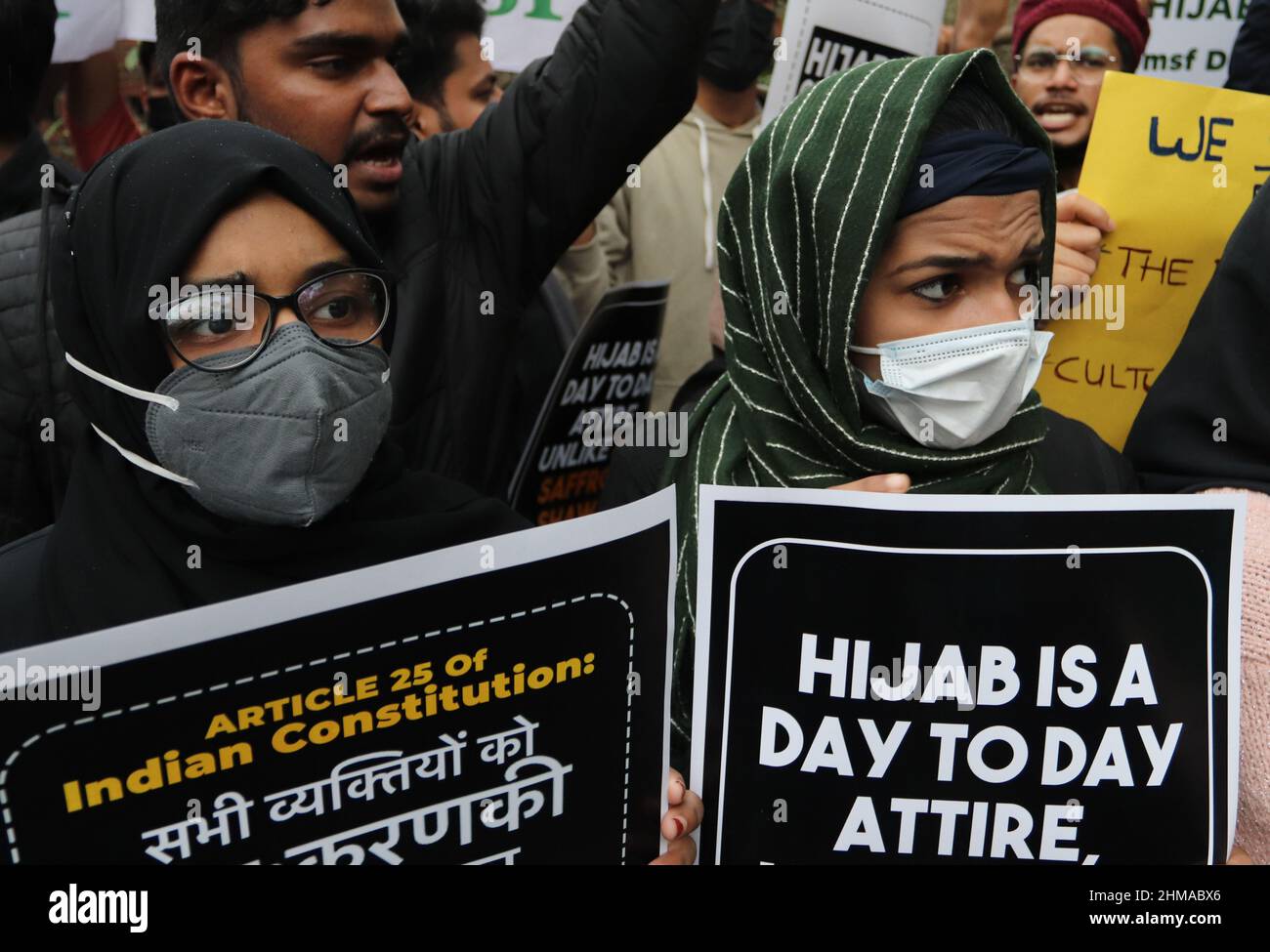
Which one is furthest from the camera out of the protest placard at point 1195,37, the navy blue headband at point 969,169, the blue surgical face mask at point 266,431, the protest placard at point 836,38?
the protest placard at point 1195,37

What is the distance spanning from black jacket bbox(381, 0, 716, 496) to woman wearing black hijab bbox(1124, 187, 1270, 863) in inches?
42.4

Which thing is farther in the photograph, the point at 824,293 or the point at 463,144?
the point at 463,144

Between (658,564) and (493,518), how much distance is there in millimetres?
551

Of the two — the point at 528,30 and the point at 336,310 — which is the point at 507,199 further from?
the point at 528,30

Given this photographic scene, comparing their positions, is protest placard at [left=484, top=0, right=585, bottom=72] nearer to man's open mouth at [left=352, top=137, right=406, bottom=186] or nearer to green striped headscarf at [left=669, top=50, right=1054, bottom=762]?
man's open mouth at [left=352, top=137, right=406, bottom=186]

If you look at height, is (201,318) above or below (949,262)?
below

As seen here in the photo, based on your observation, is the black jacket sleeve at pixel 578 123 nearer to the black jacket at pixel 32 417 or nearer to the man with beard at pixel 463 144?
the man with beard at pixel 463 144

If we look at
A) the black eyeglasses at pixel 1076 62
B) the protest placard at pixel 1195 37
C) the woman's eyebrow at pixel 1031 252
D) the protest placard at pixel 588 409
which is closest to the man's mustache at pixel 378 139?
the protest placard at pixel 588 409

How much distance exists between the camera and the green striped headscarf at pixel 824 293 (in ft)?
6.25

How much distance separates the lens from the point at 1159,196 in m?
2.53

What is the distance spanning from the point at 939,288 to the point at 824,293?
0.18m

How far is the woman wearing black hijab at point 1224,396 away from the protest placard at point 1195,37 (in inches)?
78.3

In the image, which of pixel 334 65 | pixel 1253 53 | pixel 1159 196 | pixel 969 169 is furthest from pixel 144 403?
pixel 1253 53

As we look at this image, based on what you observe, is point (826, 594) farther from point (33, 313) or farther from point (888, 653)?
point (33, 313)
